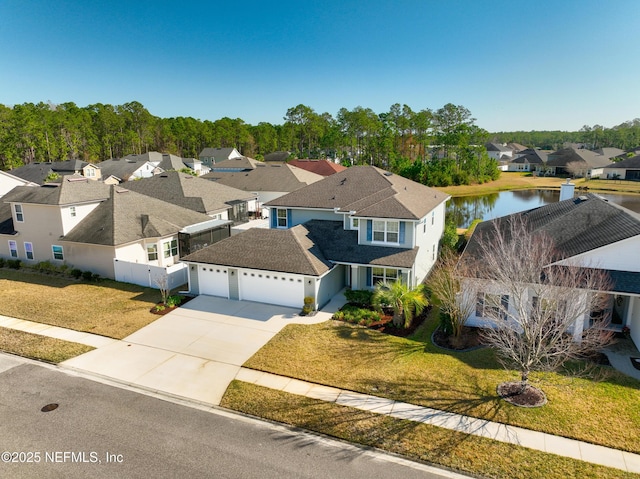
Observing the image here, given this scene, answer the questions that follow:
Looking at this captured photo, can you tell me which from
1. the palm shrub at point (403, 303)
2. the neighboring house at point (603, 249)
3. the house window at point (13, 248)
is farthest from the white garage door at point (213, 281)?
the house window at point (13, 248)

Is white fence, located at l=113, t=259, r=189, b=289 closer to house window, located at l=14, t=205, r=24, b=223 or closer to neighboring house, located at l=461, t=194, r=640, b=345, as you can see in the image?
house window, located at l=14, t=205, r=24, b=223

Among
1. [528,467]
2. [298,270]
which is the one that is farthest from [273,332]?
[528,467]

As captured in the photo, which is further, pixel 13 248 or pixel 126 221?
pixel 13 248

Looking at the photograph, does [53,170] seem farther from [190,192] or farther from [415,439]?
[415,439]

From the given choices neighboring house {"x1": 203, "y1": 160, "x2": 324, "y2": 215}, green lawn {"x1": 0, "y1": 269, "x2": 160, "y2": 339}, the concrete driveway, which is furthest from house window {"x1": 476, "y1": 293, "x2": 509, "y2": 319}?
neighboring house {"x1": 203, "y1": 160, "x2": 324, "y2": 215}

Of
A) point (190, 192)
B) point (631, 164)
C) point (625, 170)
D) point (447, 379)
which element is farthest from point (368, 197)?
point (625, 170)

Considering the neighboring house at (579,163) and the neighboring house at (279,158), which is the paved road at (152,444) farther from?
the neighboring house at (579,163)

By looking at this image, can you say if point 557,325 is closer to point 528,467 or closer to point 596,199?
point 528,467
